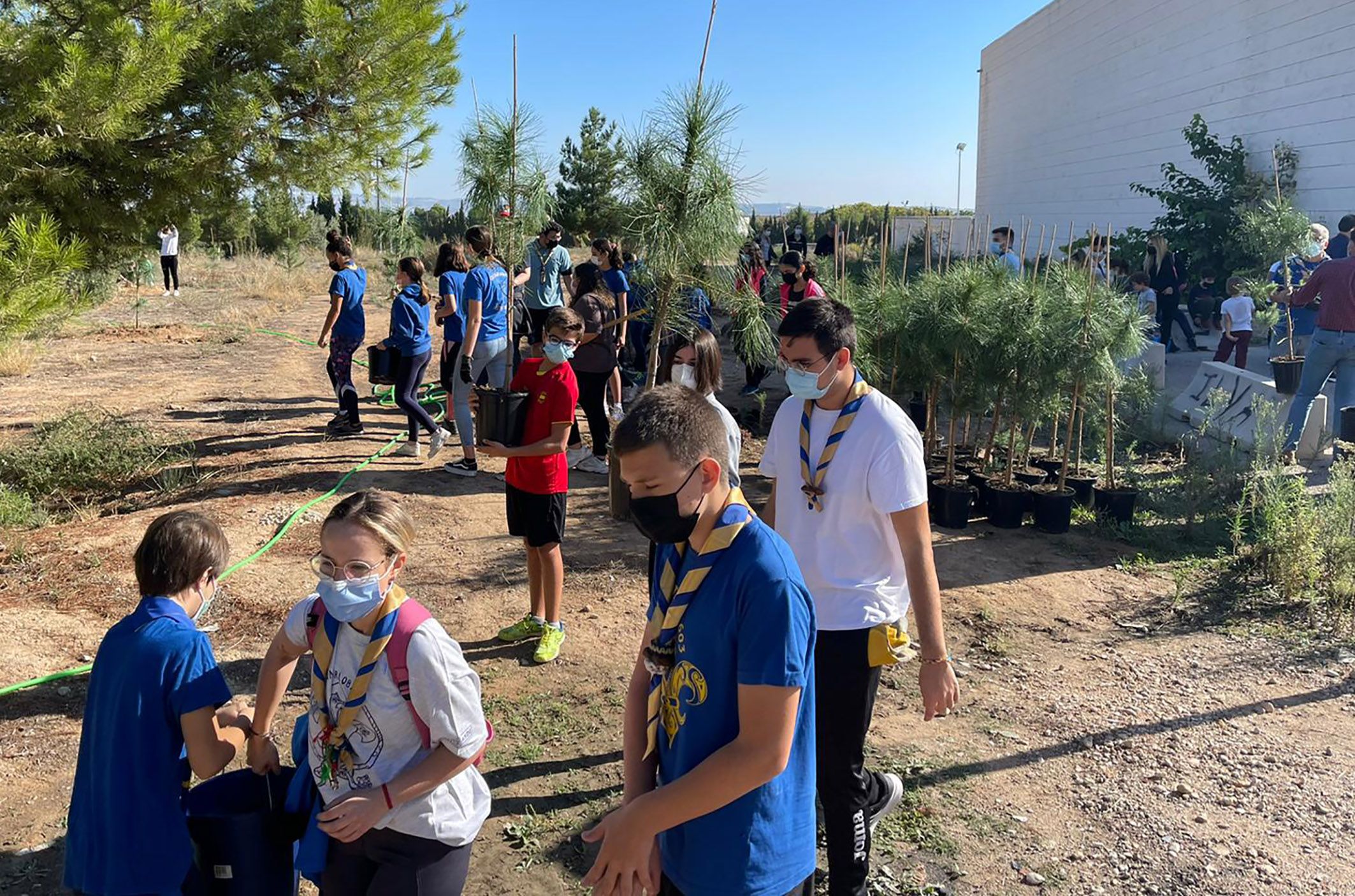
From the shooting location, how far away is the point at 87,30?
5.42 metres

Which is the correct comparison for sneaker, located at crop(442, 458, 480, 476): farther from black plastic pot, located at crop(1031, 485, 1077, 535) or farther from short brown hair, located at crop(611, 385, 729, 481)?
short brown hair, located at crop(611, 385, 729, 481)

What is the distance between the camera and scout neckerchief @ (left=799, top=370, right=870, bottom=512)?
286cm

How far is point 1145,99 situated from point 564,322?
19363 mm

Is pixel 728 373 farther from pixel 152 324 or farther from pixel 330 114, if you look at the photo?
pixel 152 324

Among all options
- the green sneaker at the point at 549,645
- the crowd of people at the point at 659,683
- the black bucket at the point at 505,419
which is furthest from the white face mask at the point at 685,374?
the green sneaker at the point at 549,645

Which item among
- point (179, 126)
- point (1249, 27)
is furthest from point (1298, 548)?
point (1249, 27)

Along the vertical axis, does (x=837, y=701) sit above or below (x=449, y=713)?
below

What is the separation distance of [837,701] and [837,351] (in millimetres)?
1020

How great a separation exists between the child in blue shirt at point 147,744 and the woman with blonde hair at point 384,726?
265 millimetres

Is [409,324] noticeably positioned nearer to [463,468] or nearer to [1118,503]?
[463,468]

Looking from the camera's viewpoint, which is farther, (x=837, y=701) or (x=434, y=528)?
(x=434, y=528)

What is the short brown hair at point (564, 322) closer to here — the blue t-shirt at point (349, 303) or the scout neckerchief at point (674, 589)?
the scout neckerchief at point (674, 589)

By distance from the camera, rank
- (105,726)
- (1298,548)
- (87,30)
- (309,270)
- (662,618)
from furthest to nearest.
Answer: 1. (309,270)
2. (1298,548)
3. (87,30)
4. (105,726)
5. (662,618)

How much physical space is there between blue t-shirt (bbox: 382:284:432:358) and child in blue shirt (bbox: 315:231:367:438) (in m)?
0.56
